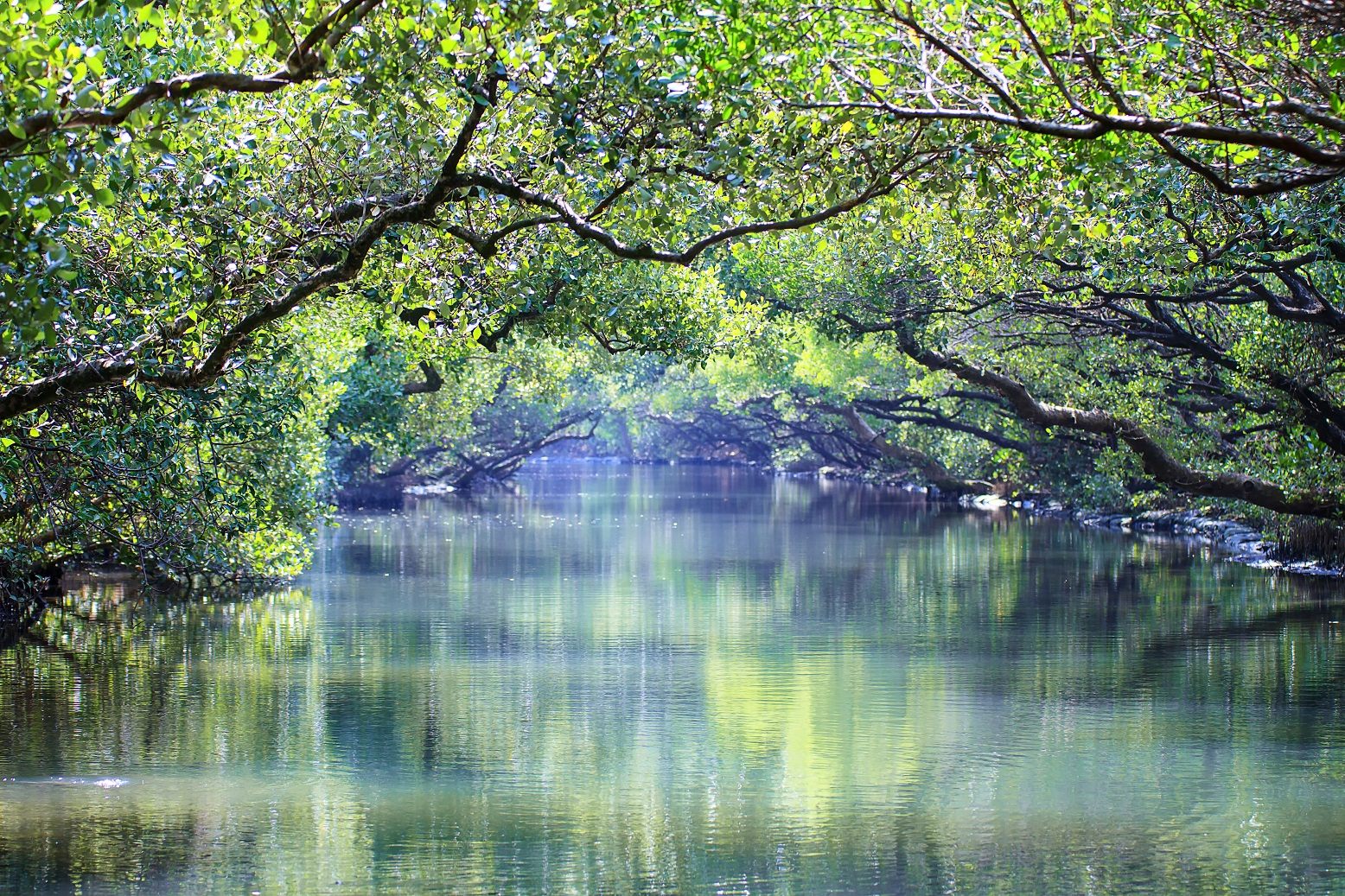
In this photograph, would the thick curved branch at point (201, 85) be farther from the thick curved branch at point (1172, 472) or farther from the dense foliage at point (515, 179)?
the thick curved branch at point (1172, 472)

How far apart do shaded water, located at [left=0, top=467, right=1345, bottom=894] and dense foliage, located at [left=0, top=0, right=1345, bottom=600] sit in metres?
1.98

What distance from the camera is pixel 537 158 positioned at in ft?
38.7

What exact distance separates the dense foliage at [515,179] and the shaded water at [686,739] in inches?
78.1

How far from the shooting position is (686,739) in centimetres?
1309

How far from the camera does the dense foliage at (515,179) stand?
8.84 meters

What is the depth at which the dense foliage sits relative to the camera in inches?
348

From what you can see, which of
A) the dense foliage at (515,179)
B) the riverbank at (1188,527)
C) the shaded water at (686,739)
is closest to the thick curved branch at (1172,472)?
the dense foliage at (515,179)

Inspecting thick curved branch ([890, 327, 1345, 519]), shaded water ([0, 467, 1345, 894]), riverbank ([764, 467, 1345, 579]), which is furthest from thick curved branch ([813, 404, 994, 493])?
shaded water ([0, 467, 1345, 894])

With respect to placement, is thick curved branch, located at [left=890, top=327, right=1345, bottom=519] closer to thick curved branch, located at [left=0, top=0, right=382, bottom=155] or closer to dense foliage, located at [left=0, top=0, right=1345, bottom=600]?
dense foliage, located at [left=0, top=0, right=1345, bottom=600]

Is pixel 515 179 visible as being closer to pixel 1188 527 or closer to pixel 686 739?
pixel 686 739

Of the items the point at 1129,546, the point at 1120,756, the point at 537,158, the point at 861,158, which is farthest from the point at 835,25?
the point at 1129,546

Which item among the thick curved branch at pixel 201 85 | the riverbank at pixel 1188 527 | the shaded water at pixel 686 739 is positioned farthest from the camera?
the riverbank at pixel 1188 527

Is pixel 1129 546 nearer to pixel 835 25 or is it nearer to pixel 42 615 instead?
pixel 42 615

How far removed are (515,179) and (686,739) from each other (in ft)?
15.6
